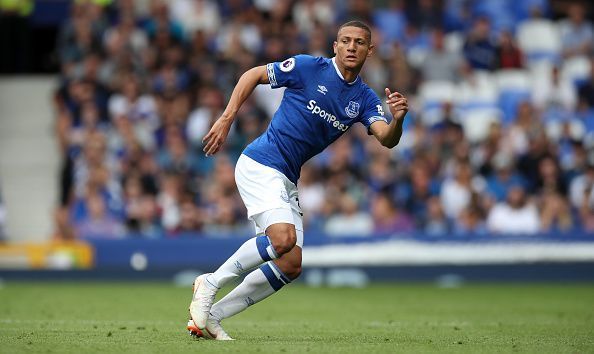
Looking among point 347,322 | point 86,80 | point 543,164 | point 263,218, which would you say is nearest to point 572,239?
point 543,164

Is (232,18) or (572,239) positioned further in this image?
(232,18)

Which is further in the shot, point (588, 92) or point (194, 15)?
point (194, 15)

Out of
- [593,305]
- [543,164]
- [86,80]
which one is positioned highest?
[86,80]

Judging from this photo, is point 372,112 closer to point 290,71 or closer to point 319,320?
point 290,71

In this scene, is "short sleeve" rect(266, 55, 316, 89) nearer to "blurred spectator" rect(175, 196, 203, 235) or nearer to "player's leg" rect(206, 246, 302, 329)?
"player's leg" rect(206, 246, 302, 329)

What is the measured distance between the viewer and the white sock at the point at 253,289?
8.92m

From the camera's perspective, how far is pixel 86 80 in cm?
1967

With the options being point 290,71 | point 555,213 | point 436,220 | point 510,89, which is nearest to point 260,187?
point 290,71

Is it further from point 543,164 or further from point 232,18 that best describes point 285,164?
point 232,18

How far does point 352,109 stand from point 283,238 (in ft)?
4.03

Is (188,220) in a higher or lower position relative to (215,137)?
lower

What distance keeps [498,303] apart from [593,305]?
1.12 meters

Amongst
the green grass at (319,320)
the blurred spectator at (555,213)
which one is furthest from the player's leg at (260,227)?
the blurred spectator at (555,213)

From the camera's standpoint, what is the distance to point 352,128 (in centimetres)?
1942
